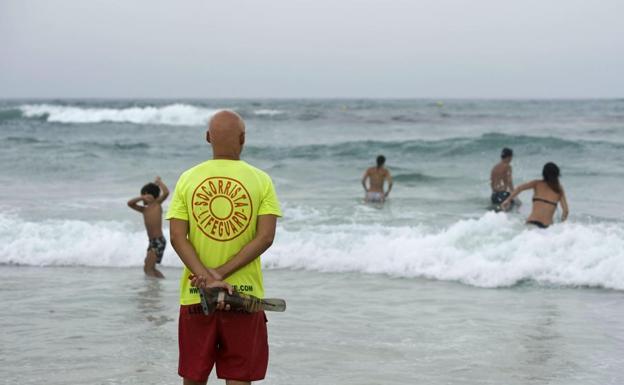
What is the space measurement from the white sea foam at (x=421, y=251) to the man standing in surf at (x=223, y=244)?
231 inches

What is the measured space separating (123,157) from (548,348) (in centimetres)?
2046

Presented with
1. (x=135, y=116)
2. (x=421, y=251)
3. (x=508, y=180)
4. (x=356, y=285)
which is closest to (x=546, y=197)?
(x=421, y=251)

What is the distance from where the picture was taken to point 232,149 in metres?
3.22

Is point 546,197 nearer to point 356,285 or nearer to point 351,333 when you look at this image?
point 356,285

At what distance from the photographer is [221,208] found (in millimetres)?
3137

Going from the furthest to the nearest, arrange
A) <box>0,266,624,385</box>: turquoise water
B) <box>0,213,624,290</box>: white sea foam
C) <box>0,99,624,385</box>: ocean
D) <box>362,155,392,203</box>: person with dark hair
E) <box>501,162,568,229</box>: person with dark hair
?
1. <box>362,155,392,203</box>: person with dark hair
2. <box>501,162,568,229</box>: person with dark hair
3. <box>0,213,624,290</box>: white sea foam
4. <box>0,99,624,385</box>: ocean
5. <box>0,266,624,385</box>: turquoise water

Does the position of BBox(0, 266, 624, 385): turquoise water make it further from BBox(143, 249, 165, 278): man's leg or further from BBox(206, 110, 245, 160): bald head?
BBox(206, 110, 245, 160): bald head

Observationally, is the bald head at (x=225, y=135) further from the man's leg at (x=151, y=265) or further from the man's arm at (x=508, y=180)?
the man's arm at (x=508, y=180)

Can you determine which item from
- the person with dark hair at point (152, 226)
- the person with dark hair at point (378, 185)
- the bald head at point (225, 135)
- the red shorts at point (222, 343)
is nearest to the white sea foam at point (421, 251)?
the person with dark hair at point (152, 226)

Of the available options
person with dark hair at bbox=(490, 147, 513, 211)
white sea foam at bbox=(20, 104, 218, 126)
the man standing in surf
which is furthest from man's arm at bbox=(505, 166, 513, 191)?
white sea foam at bbox=(20, 104, 218, 126)

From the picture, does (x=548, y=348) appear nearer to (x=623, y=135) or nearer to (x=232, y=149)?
(x=232, y=149)

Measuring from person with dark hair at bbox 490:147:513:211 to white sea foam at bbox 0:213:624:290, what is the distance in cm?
331

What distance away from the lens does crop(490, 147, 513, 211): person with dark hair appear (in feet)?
47.3

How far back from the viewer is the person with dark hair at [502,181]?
14402 mm
